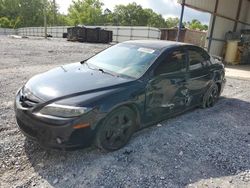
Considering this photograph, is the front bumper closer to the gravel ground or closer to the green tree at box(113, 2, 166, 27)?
the gravel ground

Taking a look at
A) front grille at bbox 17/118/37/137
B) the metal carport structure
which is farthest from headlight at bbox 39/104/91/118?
the metal carport structure

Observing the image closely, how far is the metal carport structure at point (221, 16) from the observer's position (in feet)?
48.0

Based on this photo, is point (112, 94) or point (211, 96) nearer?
point (112, 94)

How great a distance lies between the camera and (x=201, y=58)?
5.35 m

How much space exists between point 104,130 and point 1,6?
73.3m

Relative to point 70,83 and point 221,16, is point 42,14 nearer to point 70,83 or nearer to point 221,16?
point 221,16

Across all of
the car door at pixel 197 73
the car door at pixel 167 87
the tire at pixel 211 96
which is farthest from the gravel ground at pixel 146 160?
the tire at pixel 211 96

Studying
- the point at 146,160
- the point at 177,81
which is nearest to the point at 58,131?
the point at 146,160

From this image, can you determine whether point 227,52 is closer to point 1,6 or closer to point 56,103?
point 56,103

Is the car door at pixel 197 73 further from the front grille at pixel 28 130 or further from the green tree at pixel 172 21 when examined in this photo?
the green tree at pixel 172 21

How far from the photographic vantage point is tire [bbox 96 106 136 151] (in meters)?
3.38

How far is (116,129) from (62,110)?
86 centimetres

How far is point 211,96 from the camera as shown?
230 inches

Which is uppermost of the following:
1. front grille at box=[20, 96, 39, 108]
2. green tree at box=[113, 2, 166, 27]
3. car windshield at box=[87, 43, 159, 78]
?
green tree at box=[113, 2, 166, 27]
